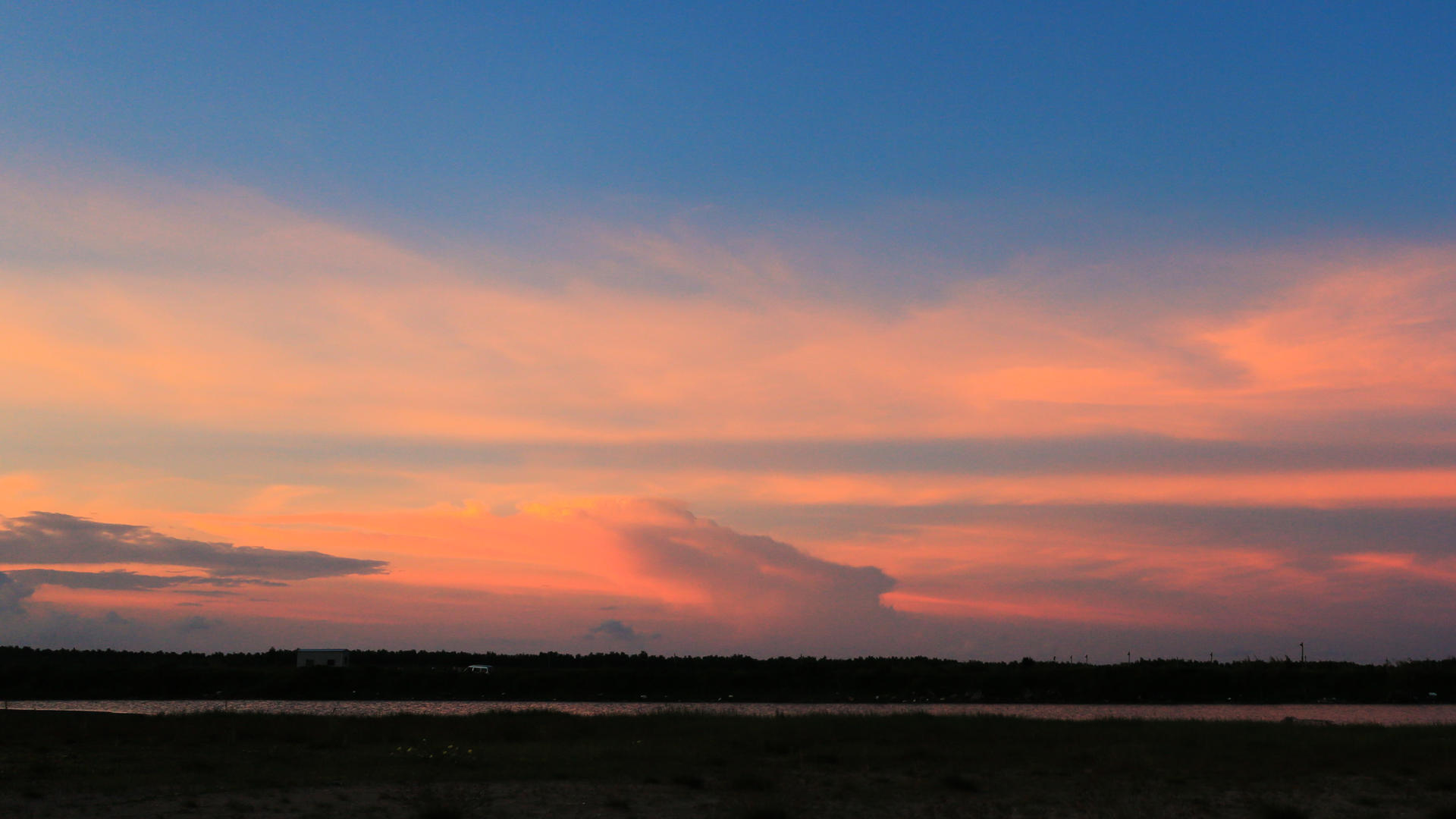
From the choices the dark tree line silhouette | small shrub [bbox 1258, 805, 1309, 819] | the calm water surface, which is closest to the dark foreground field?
small shrub [bbox 1258, 805, 1309, 819]

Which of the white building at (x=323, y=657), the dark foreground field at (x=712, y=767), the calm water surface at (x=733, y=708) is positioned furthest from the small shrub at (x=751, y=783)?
the white building at (x=323, y=657)

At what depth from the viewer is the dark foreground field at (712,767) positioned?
24.8 m

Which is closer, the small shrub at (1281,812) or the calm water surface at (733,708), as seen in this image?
the small shrub at (1281,812)

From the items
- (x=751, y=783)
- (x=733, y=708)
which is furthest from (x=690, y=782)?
(x=733, y=708)

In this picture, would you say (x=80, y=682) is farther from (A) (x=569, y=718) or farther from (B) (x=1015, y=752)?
(B) (x=1015, y=752)

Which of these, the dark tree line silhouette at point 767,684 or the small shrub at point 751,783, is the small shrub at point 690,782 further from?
the dark tree line silhouette at point 767,684

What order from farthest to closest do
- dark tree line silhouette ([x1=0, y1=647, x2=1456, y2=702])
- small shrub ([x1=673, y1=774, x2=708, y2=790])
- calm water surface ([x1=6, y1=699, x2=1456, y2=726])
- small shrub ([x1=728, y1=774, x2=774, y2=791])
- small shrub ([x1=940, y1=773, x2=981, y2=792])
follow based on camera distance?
1. dark tree line silhouette ([x1=0, y1=647, x2=1456, y2=702])
2. calm water surface ([x1=6, y1=699, x2=1456, y2=726])
3. small shrub ([x1=673, y1=774, x2=708, y2=790])
4. small shrub ([x1=728, y1=774, x2=774, y2=791])
5. small shrub ([x1=940, y1=773, x2=981, y2=792])

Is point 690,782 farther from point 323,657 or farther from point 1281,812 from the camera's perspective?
point 323,657

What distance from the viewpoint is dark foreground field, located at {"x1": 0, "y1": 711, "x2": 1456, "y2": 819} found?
24.8m

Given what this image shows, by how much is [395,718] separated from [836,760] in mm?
22692

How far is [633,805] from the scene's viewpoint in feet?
83.1

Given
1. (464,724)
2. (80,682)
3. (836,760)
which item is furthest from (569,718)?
(80,682)

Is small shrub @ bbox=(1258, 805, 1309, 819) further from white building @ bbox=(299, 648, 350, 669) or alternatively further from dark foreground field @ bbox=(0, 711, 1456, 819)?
white building @ bbox=(299, 648, 350, 669)

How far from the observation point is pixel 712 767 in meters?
32.4
